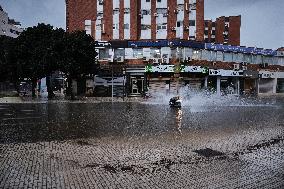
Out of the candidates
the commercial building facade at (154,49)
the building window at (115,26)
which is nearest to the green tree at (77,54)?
the commercial building facade at (154,49)

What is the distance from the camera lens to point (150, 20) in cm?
4703

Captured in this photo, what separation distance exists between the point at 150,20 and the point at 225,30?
43.5m

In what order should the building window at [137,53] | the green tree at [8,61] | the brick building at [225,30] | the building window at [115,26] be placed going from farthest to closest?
the brick building at [225,30]
the building window at [115,26]
the building window at [137,53]
the green tree at [8,61]

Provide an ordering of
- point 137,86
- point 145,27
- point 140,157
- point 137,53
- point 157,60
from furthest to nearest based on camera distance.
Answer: point 145,27 → point 137,86 → point 137,53 → point 157,60 → point 140,157

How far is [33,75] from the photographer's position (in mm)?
36969

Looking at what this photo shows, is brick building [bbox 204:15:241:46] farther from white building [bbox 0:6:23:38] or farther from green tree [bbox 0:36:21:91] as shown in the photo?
white building [bbox 0:6:23:38]

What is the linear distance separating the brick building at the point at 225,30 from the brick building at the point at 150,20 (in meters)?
30.7

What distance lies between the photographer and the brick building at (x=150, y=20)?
46344mm

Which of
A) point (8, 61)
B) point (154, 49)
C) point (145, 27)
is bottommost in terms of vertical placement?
point (8, 61)

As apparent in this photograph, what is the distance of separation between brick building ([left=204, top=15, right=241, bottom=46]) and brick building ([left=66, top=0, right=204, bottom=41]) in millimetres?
30667

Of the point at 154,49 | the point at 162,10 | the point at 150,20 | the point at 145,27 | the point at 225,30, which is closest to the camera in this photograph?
the point at 154,49

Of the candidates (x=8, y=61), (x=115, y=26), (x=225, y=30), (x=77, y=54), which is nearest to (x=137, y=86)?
(x=115, y=26)

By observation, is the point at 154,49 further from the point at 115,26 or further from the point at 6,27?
the point at 6,27

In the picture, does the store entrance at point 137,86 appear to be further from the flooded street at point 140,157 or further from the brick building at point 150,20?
the flooded street at point 140,157
